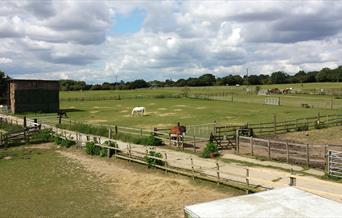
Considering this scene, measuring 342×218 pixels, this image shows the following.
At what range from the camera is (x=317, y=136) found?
1225 inches

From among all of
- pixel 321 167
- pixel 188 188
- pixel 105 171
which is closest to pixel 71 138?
pixel 105 171

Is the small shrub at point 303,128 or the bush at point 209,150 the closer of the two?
the bush at point 209,150

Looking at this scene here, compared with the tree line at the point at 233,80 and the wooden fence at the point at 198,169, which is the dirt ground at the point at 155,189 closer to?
the wooden fence at the point at 198,169

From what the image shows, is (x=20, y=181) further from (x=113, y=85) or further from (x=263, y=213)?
(x=113, y=85)

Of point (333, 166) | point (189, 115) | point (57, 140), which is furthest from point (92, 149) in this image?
point (189, 115)

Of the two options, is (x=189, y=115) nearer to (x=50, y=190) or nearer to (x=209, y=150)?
(x=209, y=150)

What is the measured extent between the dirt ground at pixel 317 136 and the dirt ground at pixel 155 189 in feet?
44.2

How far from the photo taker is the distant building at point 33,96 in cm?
5472

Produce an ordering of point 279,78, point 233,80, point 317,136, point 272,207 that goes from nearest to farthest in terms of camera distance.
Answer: point 272,207 < point 317,136 < point 279,78 < point 233,80

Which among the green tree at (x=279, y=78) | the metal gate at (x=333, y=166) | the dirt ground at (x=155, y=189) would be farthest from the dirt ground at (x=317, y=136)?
the green tree at (x=279, y=78)

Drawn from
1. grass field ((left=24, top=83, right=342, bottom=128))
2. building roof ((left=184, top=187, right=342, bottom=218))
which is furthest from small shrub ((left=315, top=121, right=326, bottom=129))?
building roof ((left=184, top=187, right=342, bottom=218))

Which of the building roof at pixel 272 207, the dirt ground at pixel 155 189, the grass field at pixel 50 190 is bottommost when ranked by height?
the grass field at pixel 50 190

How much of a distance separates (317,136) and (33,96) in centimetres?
3948

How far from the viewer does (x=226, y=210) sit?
798 centimetres
